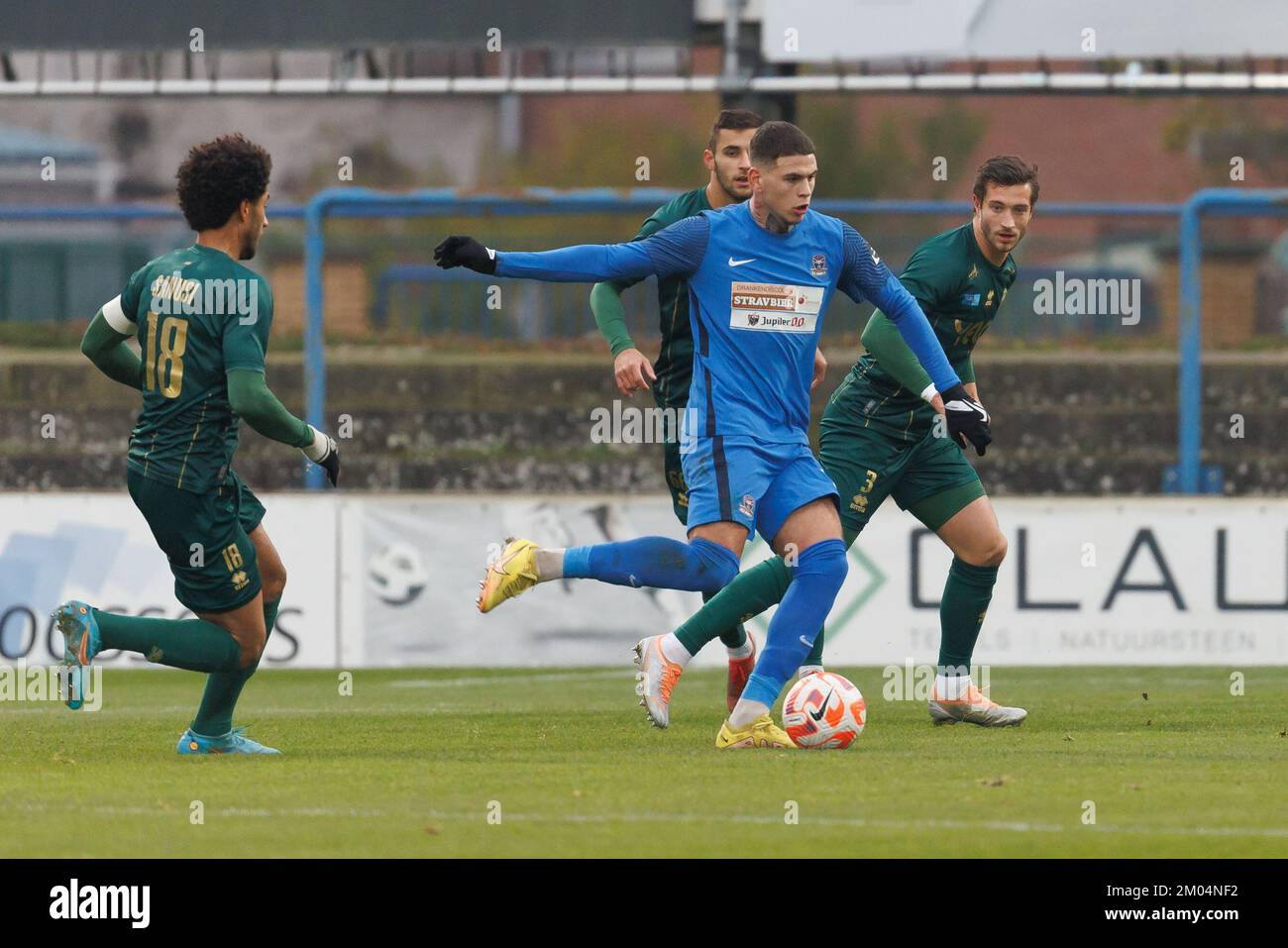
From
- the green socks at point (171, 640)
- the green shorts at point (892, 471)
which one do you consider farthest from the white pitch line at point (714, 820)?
the green shorts at point (892, 471)

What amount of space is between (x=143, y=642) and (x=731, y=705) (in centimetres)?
229

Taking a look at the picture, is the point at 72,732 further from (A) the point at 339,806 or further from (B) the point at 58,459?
(B) the point at 58,459

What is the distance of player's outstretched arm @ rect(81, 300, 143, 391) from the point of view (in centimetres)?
696

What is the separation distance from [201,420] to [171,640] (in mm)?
709

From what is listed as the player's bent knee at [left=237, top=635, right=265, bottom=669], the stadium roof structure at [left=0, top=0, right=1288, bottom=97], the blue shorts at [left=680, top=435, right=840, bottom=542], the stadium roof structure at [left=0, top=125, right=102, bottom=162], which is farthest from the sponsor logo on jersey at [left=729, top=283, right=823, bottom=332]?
the stadium roof structure at [left=0, top=125, right=102, bottom=162]

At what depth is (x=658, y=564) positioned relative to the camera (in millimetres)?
6973

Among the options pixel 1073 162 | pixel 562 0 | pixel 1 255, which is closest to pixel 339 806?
pixel 562 0

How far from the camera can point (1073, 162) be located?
32750 millimetres

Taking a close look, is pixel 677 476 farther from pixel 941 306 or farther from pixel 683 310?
pixel 941 306

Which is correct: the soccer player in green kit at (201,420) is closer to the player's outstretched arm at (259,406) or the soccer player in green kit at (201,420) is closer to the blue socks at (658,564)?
the player's outstretched arm at (259,406)

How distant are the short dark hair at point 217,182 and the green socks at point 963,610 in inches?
123

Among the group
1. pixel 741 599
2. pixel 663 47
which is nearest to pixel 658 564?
pixel 741 599

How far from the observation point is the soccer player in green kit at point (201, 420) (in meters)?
6.62

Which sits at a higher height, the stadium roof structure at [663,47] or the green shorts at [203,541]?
the stadium roof structure at [663,47]
